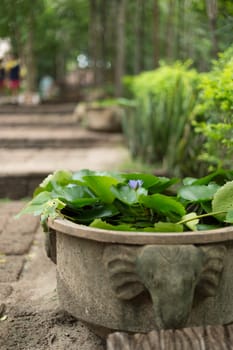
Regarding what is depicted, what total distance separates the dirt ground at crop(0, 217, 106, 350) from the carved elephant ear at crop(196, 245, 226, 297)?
52 cm

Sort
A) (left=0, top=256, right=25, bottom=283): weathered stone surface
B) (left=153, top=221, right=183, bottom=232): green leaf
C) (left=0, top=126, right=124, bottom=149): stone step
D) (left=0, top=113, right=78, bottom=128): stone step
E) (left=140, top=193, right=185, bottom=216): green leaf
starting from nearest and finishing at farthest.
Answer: (left=153, top=221, right=183, bottom=232): green leaf → (left=140, top=193, right=185, bottom=216): green leaf → (left=0, top=256, right=25, bottom=283): weathered stone surface → (left=0, top=126, right=124, bottom=149): stone step → (left=0, top=113, right=78, bottom=128): stone step

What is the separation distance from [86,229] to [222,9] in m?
4.70

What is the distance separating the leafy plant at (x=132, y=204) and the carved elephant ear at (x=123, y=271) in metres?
0.13

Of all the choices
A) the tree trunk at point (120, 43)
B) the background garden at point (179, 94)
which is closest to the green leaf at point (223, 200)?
the background garden at point (179, 94)

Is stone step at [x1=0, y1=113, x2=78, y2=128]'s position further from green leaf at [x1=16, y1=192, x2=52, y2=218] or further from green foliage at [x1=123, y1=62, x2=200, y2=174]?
green leaf at [x1=16, y1=192, x2=52, y2=218]

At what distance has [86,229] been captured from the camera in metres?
2.27

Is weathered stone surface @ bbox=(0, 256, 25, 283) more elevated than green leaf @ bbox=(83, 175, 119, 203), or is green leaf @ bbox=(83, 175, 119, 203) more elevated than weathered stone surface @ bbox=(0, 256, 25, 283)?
green leaf @ bbox=(83, 175, 119, 203)

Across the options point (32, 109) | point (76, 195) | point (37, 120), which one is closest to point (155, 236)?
point (76, 195)

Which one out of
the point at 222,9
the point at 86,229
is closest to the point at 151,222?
the point at 86,229

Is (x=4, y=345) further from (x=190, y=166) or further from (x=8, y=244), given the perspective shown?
(x=190, y=166)

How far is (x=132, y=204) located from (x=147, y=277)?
43 cm

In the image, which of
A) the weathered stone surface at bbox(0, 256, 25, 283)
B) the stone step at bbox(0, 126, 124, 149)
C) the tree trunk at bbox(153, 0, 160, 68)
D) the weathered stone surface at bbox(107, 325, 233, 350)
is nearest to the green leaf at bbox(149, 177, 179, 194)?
the weathered stone surface at bbox(107, 325, 233, 350)

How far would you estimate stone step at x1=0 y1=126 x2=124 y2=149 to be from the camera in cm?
909

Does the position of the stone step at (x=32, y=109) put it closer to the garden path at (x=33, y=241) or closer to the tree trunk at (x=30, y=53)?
the tree trunk at (x=30, y=53)
